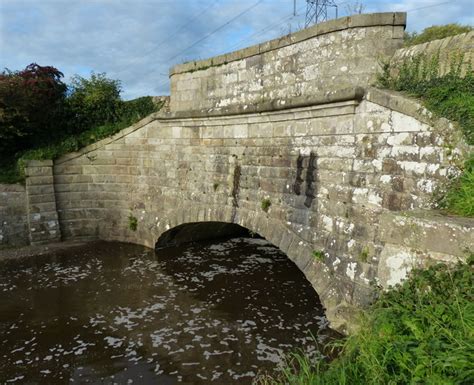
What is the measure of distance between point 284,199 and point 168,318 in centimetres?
301

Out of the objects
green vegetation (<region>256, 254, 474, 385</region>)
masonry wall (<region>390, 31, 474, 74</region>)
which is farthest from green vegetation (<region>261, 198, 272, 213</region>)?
green vegetation (<region>256, 254, 474, 385</region>)

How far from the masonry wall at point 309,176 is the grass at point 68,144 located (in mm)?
935

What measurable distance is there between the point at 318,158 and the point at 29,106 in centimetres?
1009

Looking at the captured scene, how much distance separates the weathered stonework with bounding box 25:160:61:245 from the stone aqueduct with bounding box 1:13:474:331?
3.35 m

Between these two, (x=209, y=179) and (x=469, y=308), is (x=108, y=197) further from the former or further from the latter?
(x=469, y=308)

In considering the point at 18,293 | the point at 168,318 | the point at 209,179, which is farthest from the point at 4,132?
the point at 168,318

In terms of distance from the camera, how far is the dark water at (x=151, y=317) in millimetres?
5527

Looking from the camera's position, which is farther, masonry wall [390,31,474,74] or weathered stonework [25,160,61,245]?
weathered stonework [25,160,61,245]

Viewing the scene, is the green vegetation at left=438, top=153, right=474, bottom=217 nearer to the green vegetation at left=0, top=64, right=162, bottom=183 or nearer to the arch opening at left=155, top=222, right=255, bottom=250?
the arch opening at left=155, top=222, right=255, bottom=250

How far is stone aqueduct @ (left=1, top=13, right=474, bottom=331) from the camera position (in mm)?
4648

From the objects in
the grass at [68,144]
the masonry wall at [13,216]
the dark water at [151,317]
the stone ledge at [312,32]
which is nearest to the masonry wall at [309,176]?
the grass at [68,144]

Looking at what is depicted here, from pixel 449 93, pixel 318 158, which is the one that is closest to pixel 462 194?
pixel 449 93

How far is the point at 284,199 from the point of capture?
23.1 ft

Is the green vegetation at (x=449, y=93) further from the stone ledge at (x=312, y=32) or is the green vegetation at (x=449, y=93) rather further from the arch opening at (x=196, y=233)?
the arch opening at (x=196, y=233)
